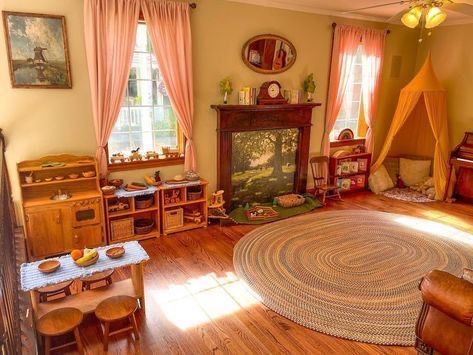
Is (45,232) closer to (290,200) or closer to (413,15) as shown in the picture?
→ (290,200)

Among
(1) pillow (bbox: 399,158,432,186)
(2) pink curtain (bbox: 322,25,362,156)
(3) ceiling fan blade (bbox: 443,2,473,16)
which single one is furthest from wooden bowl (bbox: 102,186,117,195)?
(1) pillow (bbox: 399,158,432,186)

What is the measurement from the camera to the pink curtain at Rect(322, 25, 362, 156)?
5668mm

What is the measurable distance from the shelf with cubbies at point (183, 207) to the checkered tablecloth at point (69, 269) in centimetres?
156

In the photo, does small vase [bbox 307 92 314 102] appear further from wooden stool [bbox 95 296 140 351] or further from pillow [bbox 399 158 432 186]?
wooden stool [bbox 95 296 140 351]

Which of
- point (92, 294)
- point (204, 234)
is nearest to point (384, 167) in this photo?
point (204, 234)

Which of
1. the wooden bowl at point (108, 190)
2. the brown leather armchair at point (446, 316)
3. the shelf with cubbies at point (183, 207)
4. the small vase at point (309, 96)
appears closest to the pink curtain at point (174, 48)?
the shelf with cubbies at point (183, 207)

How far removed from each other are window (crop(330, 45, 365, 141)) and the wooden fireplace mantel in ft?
2.84

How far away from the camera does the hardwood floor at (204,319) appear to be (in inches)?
105

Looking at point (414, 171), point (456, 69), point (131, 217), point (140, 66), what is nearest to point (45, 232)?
point (131, 217)

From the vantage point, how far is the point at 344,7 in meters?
5.20

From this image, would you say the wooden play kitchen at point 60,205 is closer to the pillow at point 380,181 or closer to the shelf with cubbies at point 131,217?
the shelf with cubbies at point 131,217

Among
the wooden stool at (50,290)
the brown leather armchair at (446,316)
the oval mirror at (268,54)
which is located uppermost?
the oval mirror at (268,54)

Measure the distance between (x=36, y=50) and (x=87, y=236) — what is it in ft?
6.77

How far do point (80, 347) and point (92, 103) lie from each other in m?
2.61
